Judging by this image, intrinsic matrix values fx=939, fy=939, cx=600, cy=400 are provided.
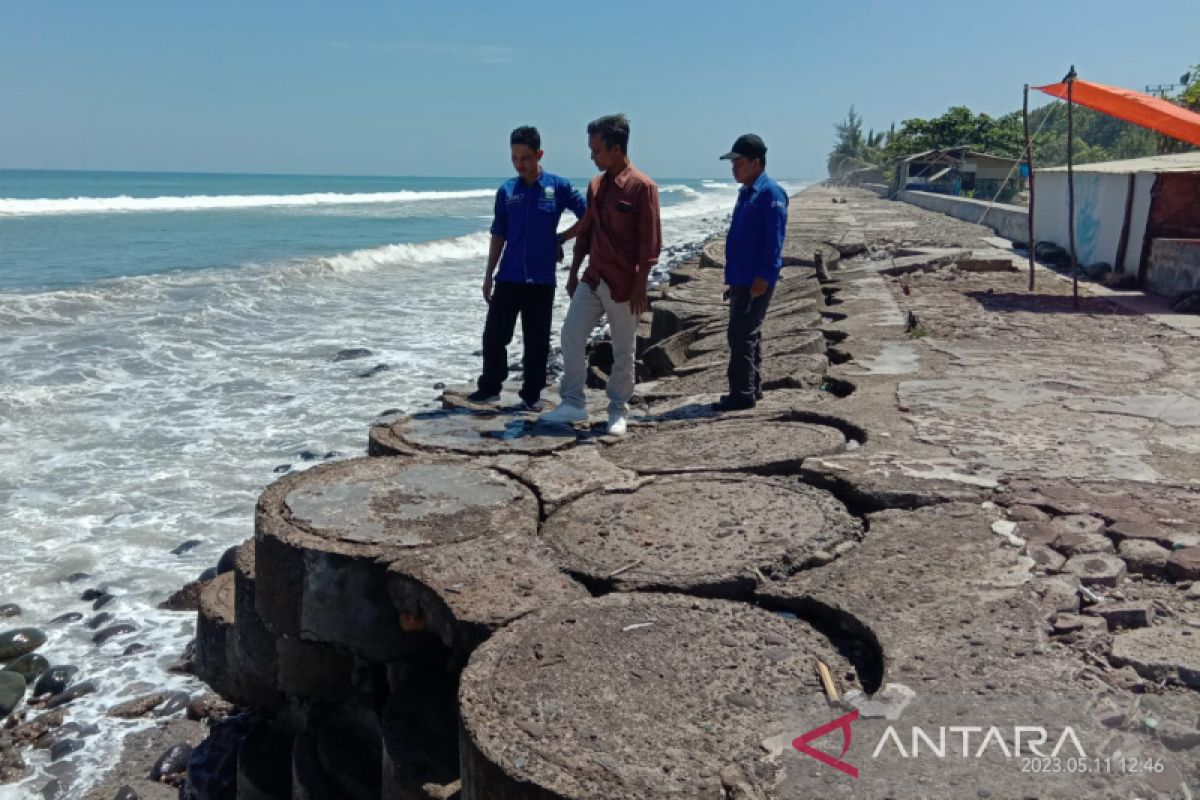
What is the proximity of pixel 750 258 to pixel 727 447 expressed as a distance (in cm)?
136

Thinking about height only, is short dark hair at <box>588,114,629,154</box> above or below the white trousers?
above

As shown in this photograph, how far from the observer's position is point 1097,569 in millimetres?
2934

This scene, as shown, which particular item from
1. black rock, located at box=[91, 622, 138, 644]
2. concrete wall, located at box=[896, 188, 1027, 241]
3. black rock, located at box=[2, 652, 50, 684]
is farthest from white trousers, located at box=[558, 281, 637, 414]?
concrete wall, located at box=[896, 188, 1027, 241]

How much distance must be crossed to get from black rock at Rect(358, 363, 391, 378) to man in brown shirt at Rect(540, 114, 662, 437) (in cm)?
627

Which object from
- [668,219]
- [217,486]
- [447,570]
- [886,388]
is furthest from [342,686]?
[668,219]

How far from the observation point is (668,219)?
46250mm

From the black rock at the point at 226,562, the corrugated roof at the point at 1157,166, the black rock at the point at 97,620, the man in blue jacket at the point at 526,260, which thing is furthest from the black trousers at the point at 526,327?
the corrugated roof at the point at 1157,166

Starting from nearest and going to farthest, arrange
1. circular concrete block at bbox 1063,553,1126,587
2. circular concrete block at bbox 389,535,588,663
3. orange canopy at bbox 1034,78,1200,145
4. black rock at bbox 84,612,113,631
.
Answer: circular concrete block at bbox 389,535,588,663 → circular concrete block at bbox 1063,553,1126,587 → black rock at bbox 84,612,113,631 → orange canopy at bbox 1034,78,1200,145

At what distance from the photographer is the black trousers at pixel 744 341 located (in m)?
5.27

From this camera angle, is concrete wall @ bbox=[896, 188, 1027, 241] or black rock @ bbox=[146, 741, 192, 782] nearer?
black rock @ bbox=[146, 741, 192, 782]

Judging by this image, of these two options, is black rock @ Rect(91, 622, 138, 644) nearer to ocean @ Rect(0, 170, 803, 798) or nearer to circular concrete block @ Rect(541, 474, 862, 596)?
ocean @ Rect(0, 170, 803, 798)

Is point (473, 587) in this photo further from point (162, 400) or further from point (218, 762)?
point (162, 400)

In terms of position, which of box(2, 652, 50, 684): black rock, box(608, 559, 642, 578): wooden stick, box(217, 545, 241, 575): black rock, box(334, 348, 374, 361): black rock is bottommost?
box(2, 652, 50, 684): black rock

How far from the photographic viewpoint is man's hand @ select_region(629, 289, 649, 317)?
15.5 feet
